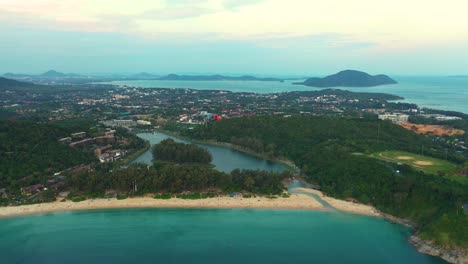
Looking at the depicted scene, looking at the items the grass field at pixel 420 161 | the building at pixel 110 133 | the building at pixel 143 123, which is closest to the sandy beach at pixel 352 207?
the grass field at pixel 420 161

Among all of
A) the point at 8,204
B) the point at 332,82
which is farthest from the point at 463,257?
the point at 332,82

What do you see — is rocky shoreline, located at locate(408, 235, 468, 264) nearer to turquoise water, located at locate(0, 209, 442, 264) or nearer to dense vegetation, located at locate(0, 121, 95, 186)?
turquoise water, located at locate(0, 209, 442, 264)

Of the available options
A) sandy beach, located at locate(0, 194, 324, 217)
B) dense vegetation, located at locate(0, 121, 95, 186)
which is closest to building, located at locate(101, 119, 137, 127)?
dense vegetation, located at locate(0, 121, 95, 186)

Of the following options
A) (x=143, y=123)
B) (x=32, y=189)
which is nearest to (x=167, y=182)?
(x=32, y=189)

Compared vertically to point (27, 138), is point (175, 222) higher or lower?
lower

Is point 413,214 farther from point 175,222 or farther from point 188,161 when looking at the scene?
point 188,161

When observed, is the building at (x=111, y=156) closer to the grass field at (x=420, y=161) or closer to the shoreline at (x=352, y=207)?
the shoreline at (x=352, y=207)
